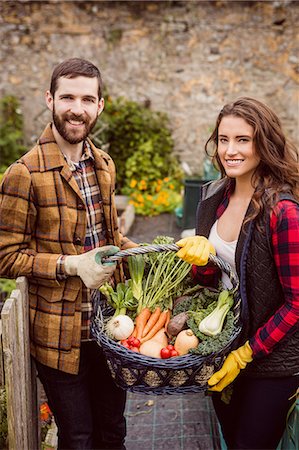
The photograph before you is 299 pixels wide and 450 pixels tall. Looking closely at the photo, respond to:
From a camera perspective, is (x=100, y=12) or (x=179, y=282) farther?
(x=100, y=12)

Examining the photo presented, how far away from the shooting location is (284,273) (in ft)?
6.64

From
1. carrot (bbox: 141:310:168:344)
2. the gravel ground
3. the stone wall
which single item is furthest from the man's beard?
the stone wall

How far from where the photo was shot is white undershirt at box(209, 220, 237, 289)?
2.23 meters

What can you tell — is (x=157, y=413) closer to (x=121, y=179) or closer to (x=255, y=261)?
(x=255, y=261)

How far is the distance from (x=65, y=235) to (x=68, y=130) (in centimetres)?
46

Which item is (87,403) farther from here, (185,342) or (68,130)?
(68,130)

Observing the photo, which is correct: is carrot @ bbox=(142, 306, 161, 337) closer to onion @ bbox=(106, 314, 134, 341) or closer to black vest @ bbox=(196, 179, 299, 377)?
onion @ bbox=(106, 314, 134, 341)

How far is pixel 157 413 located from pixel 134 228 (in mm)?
3914

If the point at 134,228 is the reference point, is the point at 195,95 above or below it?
above

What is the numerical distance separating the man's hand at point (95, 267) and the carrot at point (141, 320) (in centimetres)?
22

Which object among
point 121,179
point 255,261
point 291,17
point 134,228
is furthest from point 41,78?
point 255,261

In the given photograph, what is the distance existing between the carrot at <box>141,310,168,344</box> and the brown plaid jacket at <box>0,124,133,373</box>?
357 millimetres

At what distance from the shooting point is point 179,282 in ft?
7.80

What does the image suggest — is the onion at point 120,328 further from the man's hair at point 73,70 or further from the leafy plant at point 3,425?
the man's hair at point 73,70
